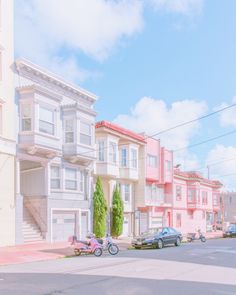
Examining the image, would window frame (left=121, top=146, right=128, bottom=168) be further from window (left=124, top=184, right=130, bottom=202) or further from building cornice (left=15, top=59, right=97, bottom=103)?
building cornice (left=15, top=59, right=97, bottom=103)

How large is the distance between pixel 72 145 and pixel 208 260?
48.2ft

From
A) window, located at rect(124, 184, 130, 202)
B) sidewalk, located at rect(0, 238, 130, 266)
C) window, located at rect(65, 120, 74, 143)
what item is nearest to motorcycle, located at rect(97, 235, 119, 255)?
sidewalk, located at rect(0, 238, 130, 266)

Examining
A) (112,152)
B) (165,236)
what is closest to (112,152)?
(112,152)

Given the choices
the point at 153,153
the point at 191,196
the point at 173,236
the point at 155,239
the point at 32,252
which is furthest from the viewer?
the point at 191,196

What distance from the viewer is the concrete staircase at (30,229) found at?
92.7ft

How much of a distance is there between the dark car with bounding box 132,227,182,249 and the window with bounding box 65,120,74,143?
8.16 metres

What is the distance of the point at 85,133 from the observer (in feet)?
110

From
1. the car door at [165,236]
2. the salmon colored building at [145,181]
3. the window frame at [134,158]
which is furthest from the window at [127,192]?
the car door at [165,236]

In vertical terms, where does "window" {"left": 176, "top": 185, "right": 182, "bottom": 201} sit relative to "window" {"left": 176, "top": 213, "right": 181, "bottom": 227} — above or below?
above

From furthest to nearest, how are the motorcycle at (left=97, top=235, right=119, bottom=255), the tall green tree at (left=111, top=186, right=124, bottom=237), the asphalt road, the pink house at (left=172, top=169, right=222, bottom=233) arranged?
1. the pink house at (left=172, top=169, right=222, bottom=233)
2. the tall green tree at (left=111, top=186, right=124, bottom=237)
3. the motorcycle at (left=97, top=235, right=119, bottom=255)
4. the asphalt road

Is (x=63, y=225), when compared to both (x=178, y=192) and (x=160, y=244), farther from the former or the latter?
(x=178, y=192)

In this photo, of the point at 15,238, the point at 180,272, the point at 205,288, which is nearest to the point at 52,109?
the point at 15,238

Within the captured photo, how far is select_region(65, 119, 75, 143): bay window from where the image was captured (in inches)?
1270

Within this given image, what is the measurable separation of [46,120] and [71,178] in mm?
4994
